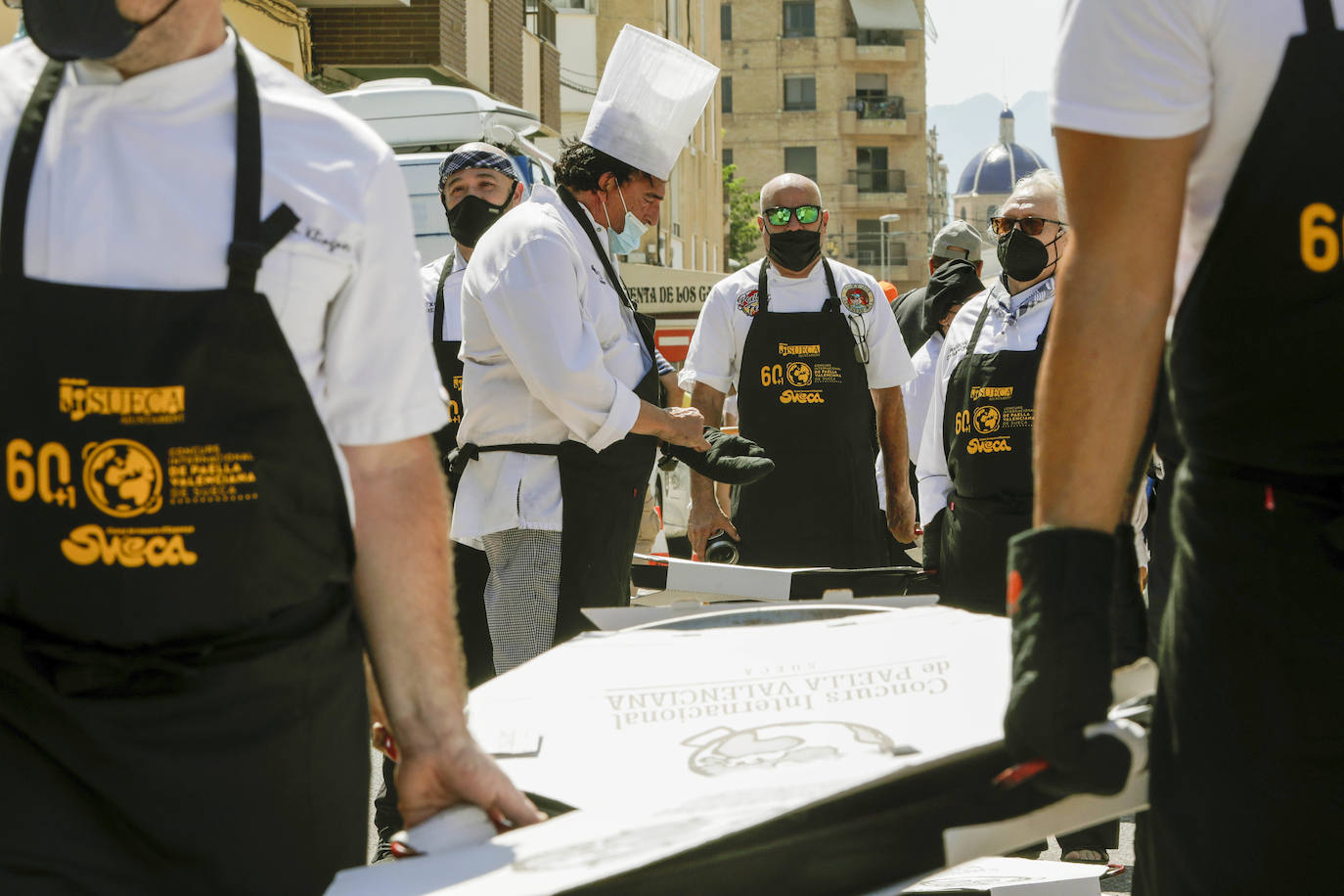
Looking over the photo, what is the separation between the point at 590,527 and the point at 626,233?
102 centimetres

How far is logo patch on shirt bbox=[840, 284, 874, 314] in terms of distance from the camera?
243 inches

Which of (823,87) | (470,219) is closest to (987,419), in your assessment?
(470,219)

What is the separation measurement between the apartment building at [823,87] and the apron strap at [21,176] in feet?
224

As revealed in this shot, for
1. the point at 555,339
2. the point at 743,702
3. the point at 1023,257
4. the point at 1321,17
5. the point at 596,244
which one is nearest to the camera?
the point at 1321,17

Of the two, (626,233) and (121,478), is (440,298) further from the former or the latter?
(121,478)

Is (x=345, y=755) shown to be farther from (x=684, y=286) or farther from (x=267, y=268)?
(x=684, y=286)

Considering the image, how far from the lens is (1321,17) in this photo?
5.25 ft

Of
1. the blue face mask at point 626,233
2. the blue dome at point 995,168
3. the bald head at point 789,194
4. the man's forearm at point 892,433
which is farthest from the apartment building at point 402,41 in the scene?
the blue dome at point 995,168

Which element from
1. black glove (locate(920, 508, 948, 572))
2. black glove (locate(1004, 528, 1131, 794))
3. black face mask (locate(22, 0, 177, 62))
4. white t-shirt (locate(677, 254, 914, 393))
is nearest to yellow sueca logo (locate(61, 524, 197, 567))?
black face mask (locate(22, 0, 177, 62))

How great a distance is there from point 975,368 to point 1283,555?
3343 millimetres

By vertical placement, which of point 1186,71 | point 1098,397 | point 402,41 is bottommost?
point 1098,397

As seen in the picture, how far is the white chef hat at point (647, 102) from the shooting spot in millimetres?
4719

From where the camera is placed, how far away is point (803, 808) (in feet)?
5.23

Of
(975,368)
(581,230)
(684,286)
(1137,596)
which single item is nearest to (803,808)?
(1137,596)
